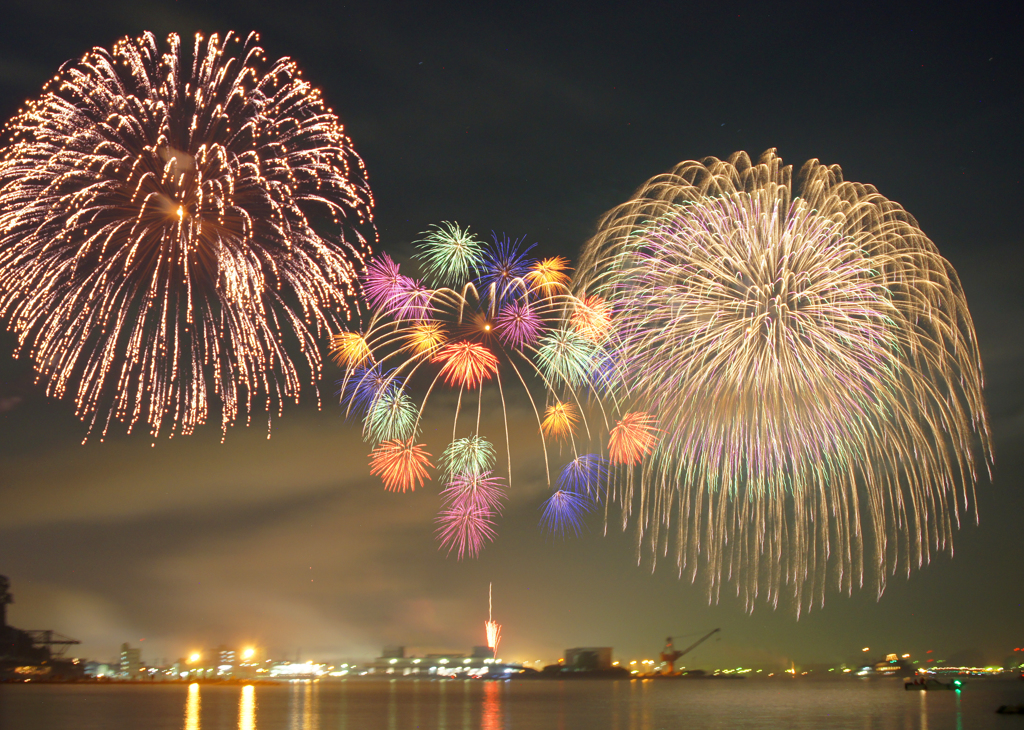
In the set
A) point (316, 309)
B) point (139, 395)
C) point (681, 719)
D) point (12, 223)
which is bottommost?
point (681, 719)

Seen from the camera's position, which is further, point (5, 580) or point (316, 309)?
point (5, 580)

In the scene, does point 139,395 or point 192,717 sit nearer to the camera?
point 139,395

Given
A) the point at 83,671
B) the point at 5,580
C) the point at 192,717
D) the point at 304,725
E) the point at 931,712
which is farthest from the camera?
the point at 83,671

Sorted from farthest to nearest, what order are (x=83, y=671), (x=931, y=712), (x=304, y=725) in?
(x=83, y=671) < (x=931, y=712) < (x=304, y=725)

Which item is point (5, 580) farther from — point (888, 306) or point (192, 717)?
point (888, 306)

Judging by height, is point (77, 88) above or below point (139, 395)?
above

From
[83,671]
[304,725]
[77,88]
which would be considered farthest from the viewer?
[83,671]

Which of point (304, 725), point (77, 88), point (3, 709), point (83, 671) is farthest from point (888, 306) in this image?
point (83, 671)

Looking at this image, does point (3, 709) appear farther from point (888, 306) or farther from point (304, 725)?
point (888, 306)

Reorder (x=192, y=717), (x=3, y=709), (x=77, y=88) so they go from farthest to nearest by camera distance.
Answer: (x=3, y=709) < (x=192, y=717) < (x=77, y=88)

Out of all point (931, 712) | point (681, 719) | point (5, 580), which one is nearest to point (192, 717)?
point (681, 719)
